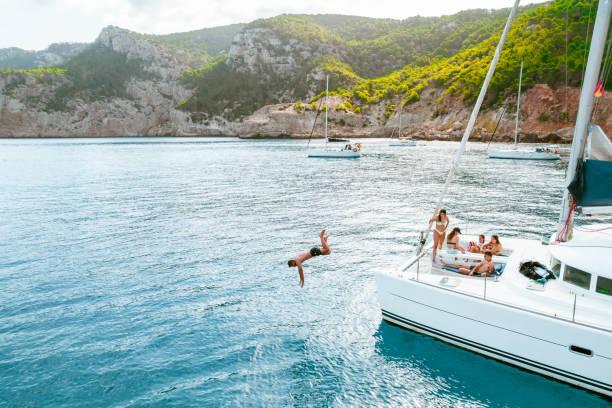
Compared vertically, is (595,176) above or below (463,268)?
above

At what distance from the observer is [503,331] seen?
8.91 m

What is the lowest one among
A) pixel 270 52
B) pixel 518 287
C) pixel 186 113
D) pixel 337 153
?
pixel 518 287

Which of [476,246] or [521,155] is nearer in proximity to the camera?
[476,246]

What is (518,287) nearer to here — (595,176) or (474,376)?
(474,376)

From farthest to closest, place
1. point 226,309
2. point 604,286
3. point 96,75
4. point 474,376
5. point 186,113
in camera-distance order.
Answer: point 96,75 < point 186,113 < point 226,309 < point 474,376 < point 604,286

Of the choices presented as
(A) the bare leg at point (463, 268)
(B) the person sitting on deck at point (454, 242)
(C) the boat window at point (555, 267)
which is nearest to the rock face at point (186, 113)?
(B) the person sitting on deck at point (454, 242)

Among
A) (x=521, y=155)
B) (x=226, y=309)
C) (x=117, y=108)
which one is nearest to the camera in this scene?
(x=226, y=309)

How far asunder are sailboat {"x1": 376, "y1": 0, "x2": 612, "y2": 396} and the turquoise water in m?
0.72

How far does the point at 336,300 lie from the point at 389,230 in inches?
374

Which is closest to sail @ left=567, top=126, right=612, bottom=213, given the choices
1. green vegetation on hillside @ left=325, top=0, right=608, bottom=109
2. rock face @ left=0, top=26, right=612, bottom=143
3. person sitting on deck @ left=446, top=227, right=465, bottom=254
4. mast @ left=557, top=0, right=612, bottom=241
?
mast @ left=557, top=0, right=612, bottom=241

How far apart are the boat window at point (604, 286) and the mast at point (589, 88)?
2309mm

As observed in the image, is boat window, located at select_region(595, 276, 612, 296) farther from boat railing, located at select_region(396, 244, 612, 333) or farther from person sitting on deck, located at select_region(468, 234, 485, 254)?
person sitting on deck, located at select_region(468, 234, 485, 254)

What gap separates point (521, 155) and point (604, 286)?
61702mm

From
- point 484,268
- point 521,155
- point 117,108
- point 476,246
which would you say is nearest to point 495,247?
point 476,246
